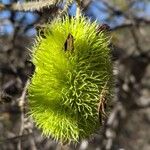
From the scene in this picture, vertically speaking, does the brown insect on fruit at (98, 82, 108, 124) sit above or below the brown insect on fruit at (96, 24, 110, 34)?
below

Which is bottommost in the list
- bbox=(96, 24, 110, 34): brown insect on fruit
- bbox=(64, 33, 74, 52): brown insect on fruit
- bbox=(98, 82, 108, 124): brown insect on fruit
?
bbox=(98, 82, 108, 124): brown insect on fruit

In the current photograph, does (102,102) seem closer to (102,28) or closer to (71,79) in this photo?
(71,79)

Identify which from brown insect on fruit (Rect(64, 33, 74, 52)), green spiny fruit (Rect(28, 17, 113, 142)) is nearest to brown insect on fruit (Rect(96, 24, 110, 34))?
green spiny fruit (Rect(28, 17, 113, 142))

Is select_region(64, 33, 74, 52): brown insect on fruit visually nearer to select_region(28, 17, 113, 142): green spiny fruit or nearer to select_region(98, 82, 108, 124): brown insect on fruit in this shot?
select_region(28, 17, 113, 142): green spiny fruit

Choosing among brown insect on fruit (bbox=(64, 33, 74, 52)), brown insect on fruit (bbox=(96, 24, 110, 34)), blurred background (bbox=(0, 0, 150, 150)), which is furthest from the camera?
blurred background (bbox=(0, 0, 150, 150))

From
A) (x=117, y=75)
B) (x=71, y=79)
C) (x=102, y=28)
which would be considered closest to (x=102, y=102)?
(x=71, y=79)

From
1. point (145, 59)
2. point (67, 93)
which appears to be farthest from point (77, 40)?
point (145, 59)

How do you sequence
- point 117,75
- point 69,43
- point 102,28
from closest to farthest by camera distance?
point 69,43
point 102,28
point 117,75

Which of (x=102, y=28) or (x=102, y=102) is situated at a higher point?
(x=102, y=28)

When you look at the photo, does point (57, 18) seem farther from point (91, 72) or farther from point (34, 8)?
point (91, 72)

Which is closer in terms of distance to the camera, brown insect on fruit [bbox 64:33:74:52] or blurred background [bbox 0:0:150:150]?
brown insect on fruit [bbox 64:33:74:52]
